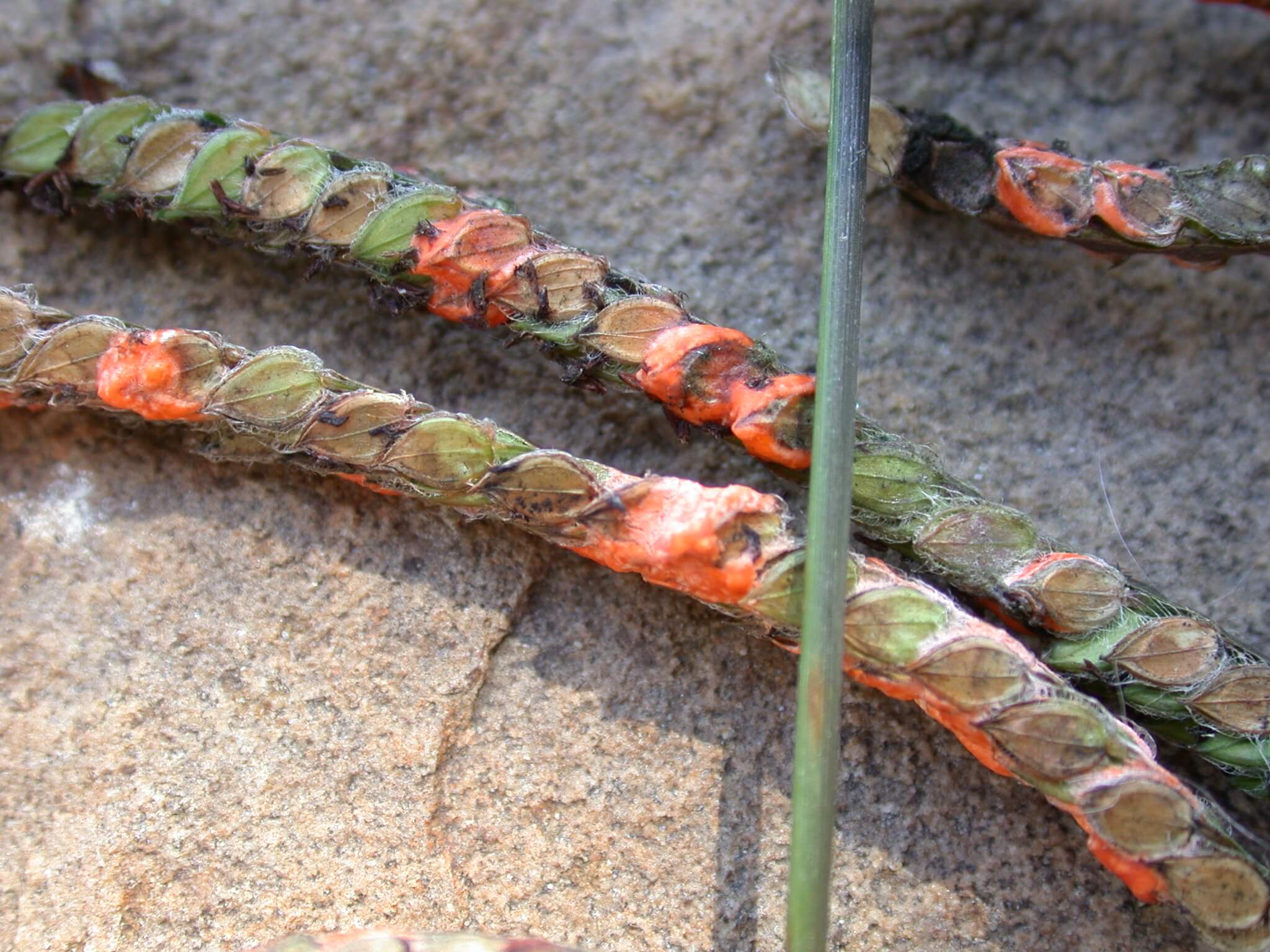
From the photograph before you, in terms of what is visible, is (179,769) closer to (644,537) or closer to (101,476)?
(101,476)

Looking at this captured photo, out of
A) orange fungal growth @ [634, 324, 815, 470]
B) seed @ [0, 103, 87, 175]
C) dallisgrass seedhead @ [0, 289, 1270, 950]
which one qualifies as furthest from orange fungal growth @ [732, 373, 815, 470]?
seed @ [0, 103, 87, 175]

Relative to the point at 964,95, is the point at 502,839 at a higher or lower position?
lower

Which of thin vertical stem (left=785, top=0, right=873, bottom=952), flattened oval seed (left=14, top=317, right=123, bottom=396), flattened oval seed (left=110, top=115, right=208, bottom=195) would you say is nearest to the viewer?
thin vertical stem (left=785, top=0, right=873, bottom=952)

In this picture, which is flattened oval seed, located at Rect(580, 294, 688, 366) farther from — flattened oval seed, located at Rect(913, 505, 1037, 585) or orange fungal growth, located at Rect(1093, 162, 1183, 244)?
orange fungal growth, located at Rect(1093, 162, 1183, 244)

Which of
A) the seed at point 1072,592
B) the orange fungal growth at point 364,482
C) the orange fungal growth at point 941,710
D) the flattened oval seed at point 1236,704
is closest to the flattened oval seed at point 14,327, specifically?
the orange fungal growth at point 364,482

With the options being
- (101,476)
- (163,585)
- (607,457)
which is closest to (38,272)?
(101,476)

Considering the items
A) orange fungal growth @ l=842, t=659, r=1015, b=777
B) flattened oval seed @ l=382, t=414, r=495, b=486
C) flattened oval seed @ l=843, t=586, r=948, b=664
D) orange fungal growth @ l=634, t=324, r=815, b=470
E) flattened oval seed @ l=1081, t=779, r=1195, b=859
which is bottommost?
flattened oval seed @ l=1081, t=779, r=1195, b=859

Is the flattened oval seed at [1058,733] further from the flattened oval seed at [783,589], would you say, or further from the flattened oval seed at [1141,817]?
the flattened oval seed at [783,589]
